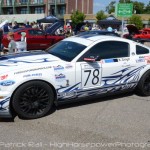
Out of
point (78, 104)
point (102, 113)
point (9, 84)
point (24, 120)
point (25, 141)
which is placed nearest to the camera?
point (25, 141)

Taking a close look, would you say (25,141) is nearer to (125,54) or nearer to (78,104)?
(78,104)

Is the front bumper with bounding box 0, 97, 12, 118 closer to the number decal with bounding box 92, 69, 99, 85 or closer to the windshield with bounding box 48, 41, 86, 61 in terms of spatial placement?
the windshield with bounding box 48, 41, 86, 61

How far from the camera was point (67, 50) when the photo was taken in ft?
19.6

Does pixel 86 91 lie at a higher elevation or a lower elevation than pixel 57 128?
higher

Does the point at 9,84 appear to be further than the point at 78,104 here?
No

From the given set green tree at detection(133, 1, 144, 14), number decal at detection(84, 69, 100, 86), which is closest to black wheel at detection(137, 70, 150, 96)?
number decal at detection(84, 69, 100, 86)

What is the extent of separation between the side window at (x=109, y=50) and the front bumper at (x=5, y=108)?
1.82m

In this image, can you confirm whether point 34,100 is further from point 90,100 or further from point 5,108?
point 90,100

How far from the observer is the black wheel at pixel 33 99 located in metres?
4.90

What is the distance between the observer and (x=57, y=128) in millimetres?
4785

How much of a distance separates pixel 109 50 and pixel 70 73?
115 centimetres

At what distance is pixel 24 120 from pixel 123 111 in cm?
196

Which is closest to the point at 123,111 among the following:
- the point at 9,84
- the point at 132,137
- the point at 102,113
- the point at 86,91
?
the point at 102,113

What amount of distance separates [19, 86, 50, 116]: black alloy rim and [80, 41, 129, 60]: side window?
1215mm
